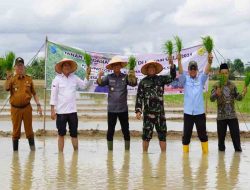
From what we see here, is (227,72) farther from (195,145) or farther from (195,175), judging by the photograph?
(195,175)

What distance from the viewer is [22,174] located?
7.22 meters

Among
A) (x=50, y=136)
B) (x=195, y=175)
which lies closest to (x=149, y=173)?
(x=195, y=175)

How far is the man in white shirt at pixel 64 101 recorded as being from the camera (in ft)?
31.0

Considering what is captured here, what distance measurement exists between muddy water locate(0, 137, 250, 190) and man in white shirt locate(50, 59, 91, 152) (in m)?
0.40

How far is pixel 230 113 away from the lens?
9953mm

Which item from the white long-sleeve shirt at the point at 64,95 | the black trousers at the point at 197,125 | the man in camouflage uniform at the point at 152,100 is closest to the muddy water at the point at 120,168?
the black trousers at the point at 197,125

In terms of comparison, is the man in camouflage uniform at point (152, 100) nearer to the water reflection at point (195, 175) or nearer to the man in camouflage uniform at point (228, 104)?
the water reflection at point (195, 175)

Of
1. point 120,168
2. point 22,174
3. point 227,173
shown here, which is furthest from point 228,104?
point 22,174

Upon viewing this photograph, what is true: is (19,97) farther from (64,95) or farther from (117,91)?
(117,91)

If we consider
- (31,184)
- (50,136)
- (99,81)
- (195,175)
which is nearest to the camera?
(31,184)

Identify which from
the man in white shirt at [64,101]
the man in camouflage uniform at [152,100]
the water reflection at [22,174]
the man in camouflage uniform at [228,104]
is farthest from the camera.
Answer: the man in camouflage uniform at [228,104]

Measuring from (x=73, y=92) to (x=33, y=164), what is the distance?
1.77 meters

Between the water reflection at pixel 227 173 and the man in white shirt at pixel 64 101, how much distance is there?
235cm

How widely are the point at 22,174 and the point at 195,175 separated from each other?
207 cm
